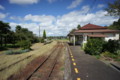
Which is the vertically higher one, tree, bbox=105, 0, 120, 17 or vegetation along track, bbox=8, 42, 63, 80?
Result: tree, bbox=105, 0, 120, 17

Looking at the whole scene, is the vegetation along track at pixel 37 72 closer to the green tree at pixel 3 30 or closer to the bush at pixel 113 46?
the bush at pixel 113 46

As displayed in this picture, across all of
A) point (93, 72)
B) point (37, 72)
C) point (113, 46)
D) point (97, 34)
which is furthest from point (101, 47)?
point (97, 34)

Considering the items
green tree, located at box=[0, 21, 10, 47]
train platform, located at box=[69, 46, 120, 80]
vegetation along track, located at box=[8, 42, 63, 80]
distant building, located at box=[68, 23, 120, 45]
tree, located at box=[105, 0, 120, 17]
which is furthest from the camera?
distant building, located at box=[68, 23, 120, 45]

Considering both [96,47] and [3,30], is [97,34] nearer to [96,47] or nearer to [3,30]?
[96,47]

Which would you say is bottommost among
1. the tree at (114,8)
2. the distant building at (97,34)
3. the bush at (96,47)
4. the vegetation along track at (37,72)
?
the vegetation along track at (37,72)

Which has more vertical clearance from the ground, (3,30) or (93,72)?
(3,30)

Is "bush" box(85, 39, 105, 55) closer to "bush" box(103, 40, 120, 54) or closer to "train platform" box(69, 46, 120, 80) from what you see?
"bush" box(103, 40, 120, 54)

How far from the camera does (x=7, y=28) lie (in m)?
20.5

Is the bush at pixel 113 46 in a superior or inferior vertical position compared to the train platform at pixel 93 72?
superior

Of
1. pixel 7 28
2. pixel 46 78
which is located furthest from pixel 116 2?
pixel 7 28

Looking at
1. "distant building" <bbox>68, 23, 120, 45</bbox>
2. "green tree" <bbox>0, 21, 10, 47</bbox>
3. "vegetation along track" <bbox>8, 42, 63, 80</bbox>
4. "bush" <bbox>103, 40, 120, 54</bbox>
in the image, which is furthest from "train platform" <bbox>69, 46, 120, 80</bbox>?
"green tree" <bbox>0, 21, 10, 47</bbox>

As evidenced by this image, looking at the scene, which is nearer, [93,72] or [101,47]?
[93,72]

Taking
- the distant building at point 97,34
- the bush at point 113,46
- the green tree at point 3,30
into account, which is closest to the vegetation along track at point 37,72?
the bush at point 113,46

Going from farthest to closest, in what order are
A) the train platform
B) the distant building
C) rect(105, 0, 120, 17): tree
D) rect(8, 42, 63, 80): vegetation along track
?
the distant building → rect(105, 0, 120, 17): tree → rect(8, 42, 63, 80): vegetation along track → the train platform
